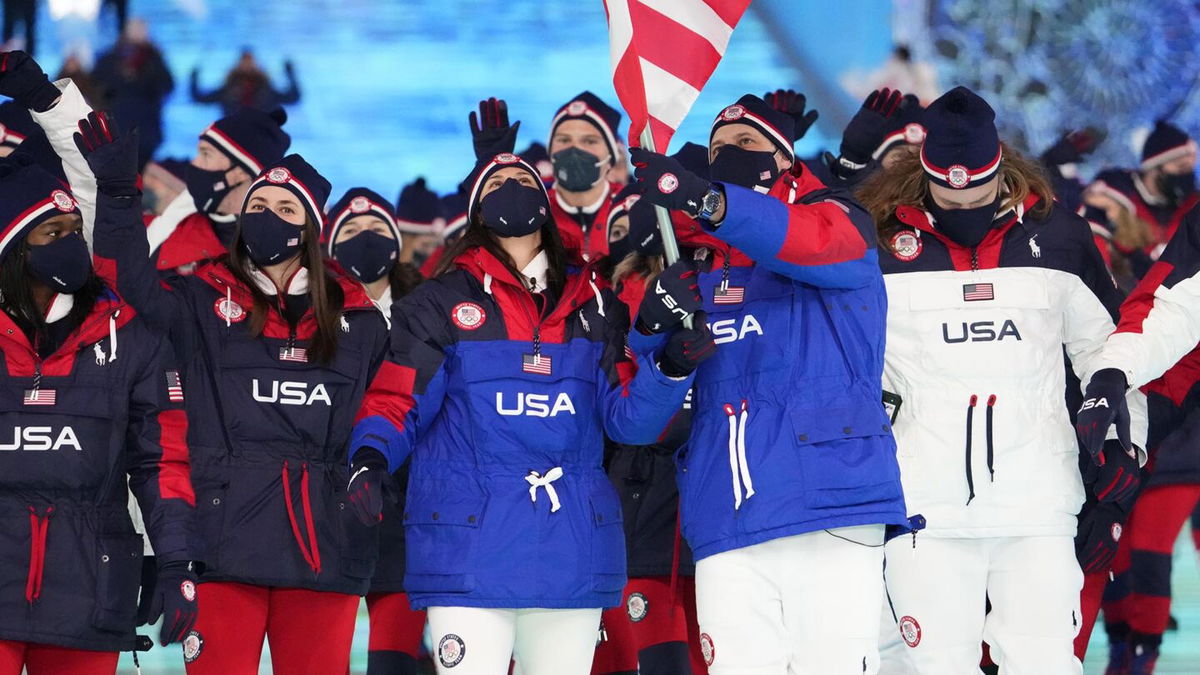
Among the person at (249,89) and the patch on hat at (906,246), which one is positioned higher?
the person at (249,89)

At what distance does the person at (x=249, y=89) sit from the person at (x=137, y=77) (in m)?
0.28

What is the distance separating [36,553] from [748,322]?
2005 mm

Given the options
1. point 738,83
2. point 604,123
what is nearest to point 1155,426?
point 604,123

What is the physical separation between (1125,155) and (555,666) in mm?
10679

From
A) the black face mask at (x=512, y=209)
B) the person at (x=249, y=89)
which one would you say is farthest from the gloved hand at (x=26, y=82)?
the person at (x=249, y=89)

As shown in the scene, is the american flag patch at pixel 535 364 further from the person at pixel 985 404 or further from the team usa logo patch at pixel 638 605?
the team usa logo patch at pixel 638 605

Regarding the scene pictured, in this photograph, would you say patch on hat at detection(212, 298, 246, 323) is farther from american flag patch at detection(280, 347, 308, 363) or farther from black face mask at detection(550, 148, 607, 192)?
black face mask at detection(550, 148, 607, 192)

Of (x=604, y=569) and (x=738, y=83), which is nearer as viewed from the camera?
(x=604, y=569)

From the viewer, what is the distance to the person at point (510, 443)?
194 inches

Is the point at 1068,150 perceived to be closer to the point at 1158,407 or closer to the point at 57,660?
the point at 1158,407

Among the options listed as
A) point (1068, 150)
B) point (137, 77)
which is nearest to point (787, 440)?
point (1068, 150)

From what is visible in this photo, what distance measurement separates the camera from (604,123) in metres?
8.09

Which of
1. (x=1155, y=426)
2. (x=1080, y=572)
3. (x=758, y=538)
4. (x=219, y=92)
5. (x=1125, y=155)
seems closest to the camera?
(x=758, y=538)

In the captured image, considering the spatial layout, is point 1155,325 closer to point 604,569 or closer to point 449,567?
point 604,569
